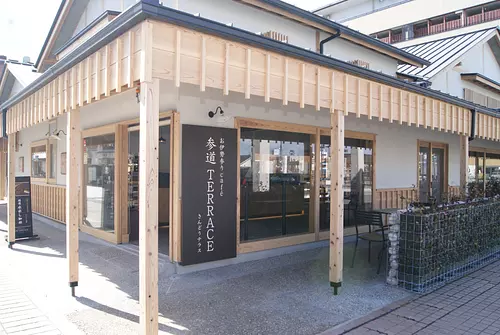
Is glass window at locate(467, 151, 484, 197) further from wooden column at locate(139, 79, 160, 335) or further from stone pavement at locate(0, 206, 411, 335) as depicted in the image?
wooden column at locate(139, 79, 160, 335)

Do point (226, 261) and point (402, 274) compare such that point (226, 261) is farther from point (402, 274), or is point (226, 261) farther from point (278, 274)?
point (402, 274)

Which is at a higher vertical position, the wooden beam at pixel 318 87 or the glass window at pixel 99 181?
the wooden beam at pixel 318 87

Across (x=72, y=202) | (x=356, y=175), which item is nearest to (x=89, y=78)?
(x=72, y=202)

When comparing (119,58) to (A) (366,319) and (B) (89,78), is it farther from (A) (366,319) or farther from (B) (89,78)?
(A) (366,319)

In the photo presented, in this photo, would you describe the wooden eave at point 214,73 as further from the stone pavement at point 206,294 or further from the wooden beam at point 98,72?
the stone pavement at point 206,294

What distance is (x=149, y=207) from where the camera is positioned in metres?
3.41

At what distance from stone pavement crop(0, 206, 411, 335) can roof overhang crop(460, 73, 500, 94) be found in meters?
10.1

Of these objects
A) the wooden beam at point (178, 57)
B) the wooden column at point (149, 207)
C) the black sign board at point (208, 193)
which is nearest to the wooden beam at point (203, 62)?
the wooden beam at point (178, 57)

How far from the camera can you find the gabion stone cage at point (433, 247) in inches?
216

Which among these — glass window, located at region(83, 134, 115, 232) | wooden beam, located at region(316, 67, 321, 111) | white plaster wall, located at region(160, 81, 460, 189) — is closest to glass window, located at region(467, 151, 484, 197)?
white plaster wall, located at region(160, 81, 460, 189)

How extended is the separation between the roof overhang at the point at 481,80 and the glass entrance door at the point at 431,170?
3.86 meters

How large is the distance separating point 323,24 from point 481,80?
8704mm

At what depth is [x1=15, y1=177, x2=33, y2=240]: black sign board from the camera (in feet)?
27.2

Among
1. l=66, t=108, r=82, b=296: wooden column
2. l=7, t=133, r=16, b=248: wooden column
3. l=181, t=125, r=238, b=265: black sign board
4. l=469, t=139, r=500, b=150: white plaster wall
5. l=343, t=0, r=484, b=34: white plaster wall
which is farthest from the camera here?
l=343, t=0, r=484, b=34: white plaster wall
